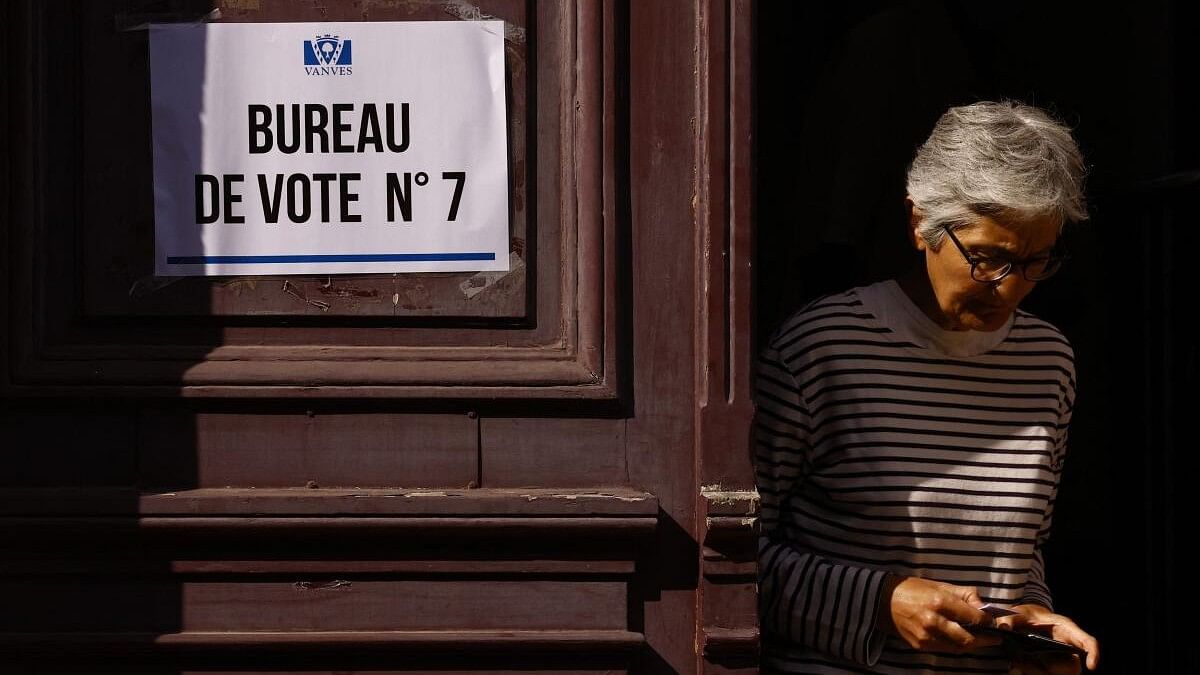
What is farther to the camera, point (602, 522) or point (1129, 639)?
point (1129, 639)

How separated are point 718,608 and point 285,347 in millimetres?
817

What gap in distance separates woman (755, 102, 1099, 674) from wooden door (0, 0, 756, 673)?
0.12 m

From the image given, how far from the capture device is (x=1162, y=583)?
8.89 feet

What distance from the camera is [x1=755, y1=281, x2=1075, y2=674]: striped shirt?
6.54 feet

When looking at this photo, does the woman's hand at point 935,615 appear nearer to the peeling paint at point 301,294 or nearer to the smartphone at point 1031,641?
the smartphone at point 1031,641

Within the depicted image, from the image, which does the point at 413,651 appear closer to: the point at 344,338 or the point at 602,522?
the point at 602,522

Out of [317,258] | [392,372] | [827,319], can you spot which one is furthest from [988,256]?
[317,258]

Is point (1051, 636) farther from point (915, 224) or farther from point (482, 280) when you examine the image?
point (482, 280)

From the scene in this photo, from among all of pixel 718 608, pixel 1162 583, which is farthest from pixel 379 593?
pixel 1162 583

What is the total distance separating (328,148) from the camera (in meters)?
1.98

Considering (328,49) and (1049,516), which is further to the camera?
(1049,516)

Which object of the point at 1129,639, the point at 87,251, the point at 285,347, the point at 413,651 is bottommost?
the point at 1129,639

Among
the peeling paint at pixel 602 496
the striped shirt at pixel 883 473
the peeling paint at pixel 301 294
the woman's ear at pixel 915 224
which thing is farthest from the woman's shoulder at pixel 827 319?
the peeling paint at pixel 301 294

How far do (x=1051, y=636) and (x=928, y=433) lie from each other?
0.36 metres
